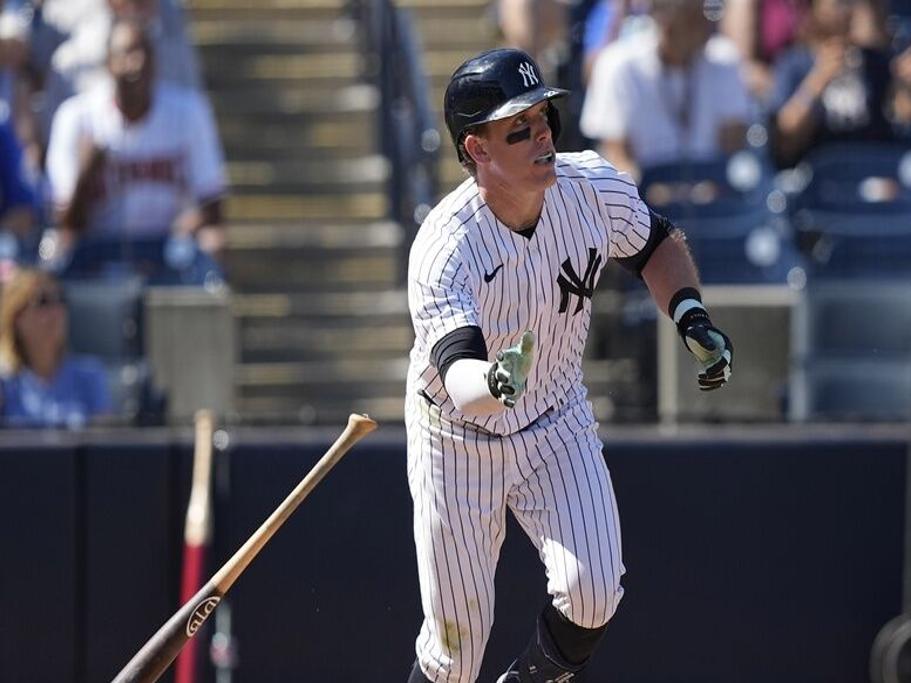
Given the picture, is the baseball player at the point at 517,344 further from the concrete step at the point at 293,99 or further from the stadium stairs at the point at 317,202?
the concrete step at the point at 293,99

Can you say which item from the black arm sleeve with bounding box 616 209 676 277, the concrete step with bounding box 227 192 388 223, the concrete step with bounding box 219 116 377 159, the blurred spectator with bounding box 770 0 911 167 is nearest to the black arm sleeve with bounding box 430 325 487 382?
the black arm sleeve with bounding box 616 209 676 277

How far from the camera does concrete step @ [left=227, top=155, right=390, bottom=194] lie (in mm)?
9023

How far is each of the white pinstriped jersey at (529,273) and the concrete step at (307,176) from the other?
4239 mm

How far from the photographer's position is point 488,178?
457cm

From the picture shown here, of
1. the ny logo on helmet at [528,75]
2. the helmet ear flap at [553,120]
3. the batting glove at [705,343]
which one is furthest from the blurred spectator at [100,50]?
the batting glove at [705,343]

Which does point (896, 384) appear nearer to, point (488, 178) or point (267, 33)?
point (488, 178)

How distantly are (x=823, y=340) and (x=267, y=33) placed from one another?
393cm

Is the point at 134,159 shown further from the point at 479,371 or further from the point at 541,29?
the point at 479,371

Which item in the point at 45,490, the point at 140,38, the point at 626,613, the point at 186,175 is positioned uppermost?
the point at 140,38

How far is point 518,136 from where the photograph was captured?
448cm

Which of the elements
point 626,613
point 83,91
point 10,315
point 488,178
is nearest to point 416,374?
point 488,178

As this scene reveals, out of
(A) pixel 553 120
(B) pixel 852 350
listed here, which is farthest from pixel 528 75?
(B) pixel 852 350

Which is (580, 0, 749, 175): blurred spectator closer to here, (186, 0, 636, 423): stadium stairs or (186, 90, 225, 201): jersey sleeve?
(186, 0, 636, 423): stadium stairs

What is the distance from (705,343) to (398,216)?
4324 mm
